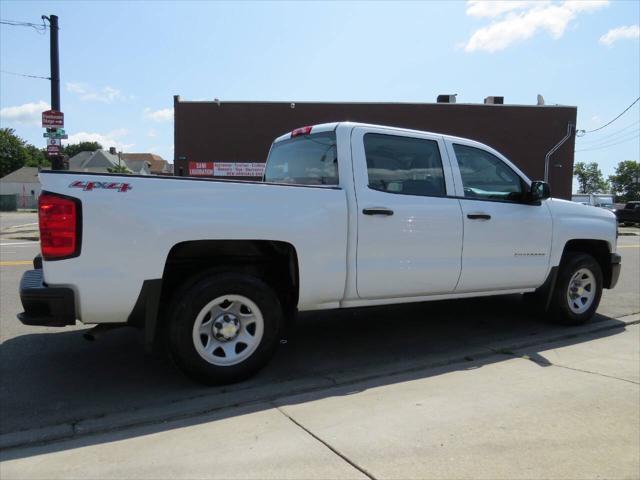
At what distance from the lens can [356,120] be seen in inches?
1246

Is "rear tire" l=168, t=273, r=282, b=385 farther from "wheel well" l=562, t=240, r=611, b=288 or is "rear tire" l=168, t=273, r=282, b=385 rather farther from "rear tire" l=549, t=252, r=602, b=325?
"wheel well" l=562, t=240, r=611, b=288

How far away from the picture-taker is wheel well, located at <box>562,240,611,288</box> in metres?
6.08

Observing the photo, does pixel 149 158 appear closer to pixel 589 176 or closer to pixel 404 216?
pixel 589 176

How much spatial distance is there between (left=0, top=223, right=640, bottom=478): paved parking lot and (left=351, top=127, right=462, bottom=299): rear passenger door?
75cm

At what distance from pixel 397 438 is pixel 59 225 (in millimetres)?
2529

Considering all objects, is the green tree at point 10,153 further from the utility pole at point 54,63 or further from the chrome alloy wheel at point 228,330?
the chrome alloy wheel at point 228,330

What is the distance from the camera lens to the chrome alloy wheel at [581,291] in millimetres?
5906

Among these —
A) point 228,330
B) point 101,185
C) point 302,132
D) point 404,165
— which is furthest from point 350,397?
point 302,132

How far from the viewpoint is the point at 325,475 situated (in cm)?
273

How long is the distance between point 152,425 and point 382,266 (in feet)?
7.13

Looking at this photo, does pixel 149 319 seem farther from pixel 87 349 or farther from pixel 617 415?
pixel 617 415

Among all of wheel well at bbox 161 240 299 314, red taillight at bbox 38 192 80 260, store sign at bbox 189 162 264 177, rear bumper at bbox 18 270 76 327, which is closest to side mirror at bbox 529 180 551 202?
wheel well at bbox 161 240 299 314

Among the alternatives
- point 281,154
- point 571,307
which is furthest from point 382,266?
point 571,307

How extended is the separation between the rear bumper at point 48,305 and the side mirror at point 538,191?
432 cm
